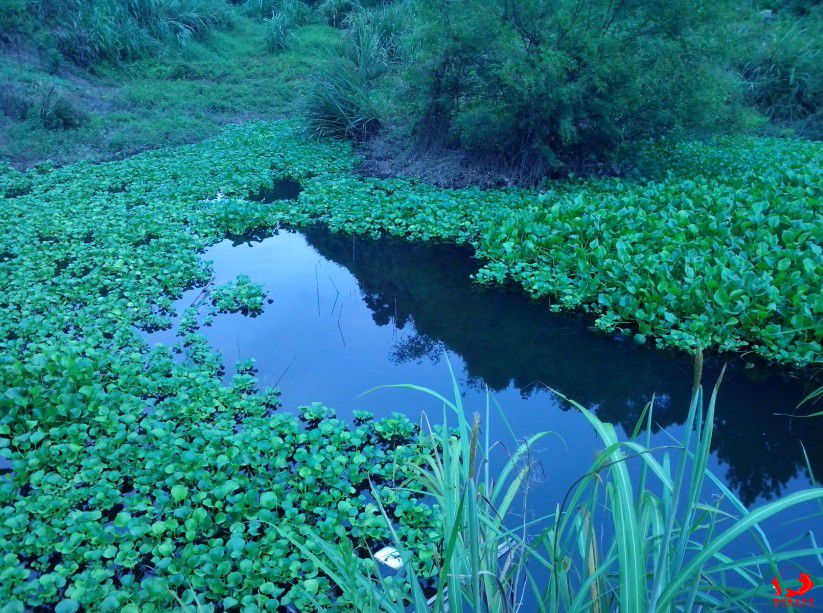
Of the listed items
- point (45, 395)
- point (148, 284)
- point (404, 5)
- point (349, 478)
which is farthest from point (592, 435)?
point (404, 5)

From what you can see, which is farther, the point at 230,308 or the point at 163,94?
the point at 163,94

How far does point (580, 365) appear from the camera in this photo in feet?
13.6

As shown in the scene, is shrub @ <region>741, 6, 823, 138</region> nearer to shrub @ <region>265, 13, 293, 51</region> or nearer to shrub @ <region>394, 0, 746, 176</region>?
shrub @ <region>394, 0, 746, 176</region>

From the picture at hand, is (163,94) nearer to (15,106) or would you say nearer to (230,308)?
(15,106)

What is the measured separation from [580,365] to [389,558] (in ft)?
6.65

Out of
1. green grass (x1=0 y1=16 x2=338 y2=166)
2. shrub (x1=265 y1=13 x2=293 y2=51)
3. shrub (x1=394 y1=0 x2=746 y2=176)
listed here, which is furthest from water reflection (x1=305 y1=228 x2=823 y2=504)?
shrub (x1=265 y1=13 x2=293 y2=51)

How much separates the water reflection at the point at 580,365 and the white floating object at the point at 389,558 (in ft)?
5.03

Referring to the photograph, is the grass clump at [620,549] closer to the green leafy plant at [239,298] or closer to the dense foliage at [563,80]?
the green leafy plant at [239,298]

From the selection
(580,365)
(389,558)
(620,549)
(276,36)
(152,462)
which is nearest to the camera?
(620,549)

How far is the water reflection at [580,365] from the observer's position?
3.40m

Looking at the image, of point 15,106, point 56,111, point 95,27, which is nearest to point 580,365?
point 56,111

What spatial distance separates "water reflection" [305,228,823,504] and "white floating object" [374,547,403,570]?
153 centimetres

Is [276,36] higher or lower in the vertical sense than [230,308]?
higher

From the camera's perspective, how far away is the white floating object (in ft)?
8.52
